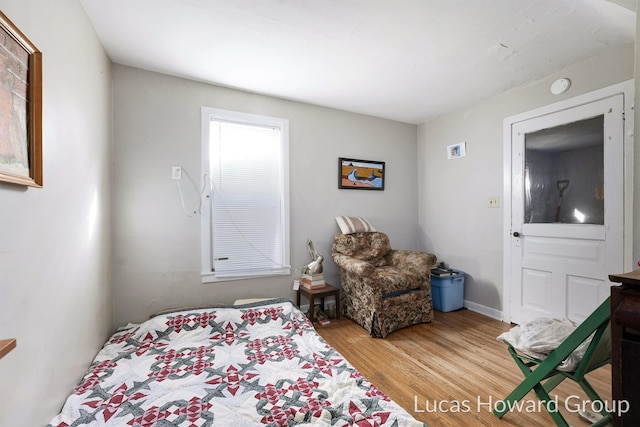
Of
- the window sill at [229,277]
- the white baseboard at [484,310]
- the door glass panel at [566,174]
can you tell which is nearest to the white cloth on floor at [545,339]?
the door glass panel at [566,174]

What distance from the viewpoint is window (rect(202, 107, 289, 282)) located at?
8.62 ft

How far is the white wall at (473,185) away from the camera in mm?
2773

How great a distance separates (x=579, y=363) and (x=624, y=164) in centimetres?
177

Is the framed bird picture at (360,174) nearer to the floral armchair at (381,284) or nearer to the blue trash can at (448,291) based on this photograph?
the floral armchair at (381,284)

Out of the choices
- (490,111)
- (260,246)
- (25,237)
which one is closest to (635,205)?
(490,111)

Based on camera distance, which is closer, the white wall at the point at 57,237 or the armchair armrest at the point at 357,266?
the white wall at the point at 57,237

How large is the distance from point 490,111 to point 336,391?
3.22 meters

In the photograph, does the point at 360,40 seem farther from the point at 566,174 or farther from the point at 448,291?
the point at 448,291

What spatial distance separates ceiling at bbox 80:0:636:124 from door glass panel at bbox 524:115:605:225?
0.60m

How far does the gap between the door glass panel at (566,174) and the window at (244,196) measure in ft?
8.34

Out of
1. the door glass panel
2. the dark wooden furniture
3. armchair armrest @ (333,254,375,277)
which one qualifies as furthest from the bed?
the door glass panel

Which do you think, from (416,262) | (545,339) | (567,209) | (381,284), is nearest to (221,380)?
(381,284)

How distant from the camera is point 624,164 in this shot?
2.05 m

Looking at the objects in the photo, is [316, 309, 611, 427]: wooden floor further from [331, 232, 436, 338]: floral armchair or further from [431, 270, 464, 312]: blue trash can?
[431, 270, 464, 312]: blue trash can
